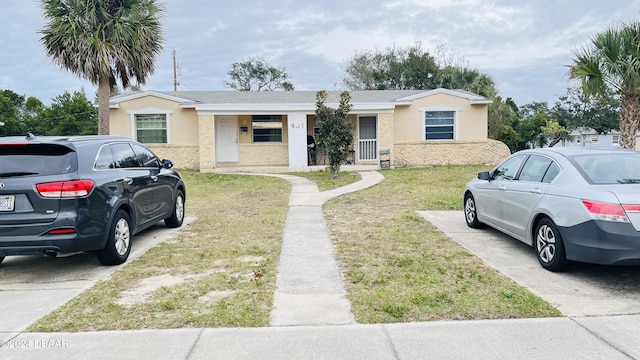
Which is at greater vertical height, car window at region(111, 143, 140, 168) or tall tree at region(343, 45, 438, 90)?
tall tree at region(343, 45, 438, 90)

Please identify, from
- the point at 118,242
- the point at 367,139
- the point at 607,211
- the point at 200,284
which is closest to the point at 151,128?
the point at 367,139

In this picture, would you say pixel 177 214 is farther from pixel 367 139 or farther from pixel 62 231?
pixel 367 139

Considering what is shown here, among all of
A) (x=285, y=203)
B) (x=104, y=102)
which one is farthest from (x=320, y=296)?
(x=104, y=102)

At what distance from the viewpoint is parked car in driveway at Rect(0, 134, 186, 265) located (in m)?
5.05

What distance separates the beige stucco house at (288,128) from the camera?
65.4 ft

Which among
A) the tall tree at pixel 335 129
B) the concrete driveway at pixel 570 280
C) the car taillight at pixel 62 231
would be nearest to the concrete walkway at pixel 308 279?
the concrete driveway at pixel 570 280

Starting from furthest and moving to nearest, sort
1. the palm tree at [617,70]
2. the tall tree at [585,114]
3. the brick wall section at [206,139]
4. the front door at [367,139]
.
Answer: the tall tree at [585,114] < the front door at [367,139] < the brick wall section at [206,139] < the palm tree at [617,70]

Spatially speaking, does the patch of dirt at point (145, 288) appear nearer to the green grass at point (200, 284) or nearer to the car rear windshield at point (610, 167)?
the green grass at point (200, 284)

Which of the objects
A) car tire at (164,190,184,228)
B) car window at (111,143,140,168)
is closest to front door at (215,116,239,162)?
car tire at (164,190,184,228)

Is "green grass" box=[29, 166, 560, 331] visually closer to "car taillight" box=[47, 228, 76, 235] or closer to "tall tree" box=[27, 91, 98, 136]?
"car taillight" box=[47, 228, 76, 235]

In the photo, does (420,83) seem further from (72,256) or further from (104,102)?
(72,256)

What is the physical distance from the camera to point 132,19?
1628 centimetres

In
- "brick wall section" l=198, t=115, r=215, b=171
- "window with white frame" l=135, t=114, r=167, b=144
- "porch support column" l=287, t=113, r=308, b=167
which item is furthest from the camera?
"window with white frame" l=135, t=114, r=167, b=144

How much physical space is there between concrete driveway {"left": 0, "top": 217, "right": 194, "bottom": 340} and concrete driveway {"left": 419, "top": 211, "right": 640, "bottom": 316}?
4.97 m
